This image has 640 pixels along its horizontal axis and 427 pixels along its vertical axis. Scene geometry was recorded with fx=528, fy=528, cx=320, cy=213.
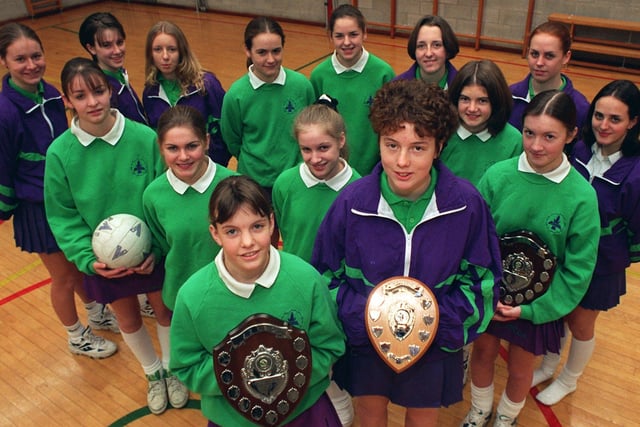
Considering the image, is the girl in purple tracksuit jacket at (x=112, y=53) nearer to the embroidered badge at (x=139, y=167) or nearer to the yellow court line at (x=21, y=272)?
the embroidered badge at (x=139, y=167)

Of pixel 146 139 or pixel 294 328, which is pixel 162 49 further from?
pixel 294 328

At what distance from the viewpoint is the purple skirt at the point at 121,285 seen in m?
2.61

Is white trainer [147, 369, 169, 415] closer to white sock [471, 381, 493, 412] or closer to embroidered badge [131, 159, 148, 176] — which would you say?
embroidered badge [131, 159, 148, 176]

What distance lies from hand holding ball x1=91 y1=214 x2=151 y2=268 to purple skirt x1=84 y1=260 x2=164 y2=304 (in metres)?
0.19

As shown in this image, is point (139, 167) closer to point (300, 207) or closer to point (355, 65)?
point (300, 207)

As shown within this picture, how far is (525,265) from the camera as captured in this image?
210cm

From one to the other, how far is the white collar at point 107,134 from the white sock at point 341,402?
63.5 inches

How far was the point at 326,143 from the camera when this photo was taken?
2334mm

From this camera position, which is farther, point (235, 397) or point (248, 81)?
point (248, 81)

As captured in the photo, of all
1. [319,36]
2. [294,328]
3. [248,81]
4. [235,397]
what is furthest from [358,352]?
[319,36]

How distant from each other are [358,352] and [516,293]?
2.39 ft

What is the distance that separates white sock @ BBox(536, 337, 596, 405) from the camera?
2746 mm

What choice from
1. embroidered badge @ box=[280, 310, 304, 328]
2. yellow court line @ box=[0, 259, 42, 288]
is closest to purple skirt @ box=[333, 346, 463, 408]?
embroidered badge @ box=[280, 310, 304, 328]

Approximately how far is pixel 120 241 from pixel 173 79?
4.16 ft
